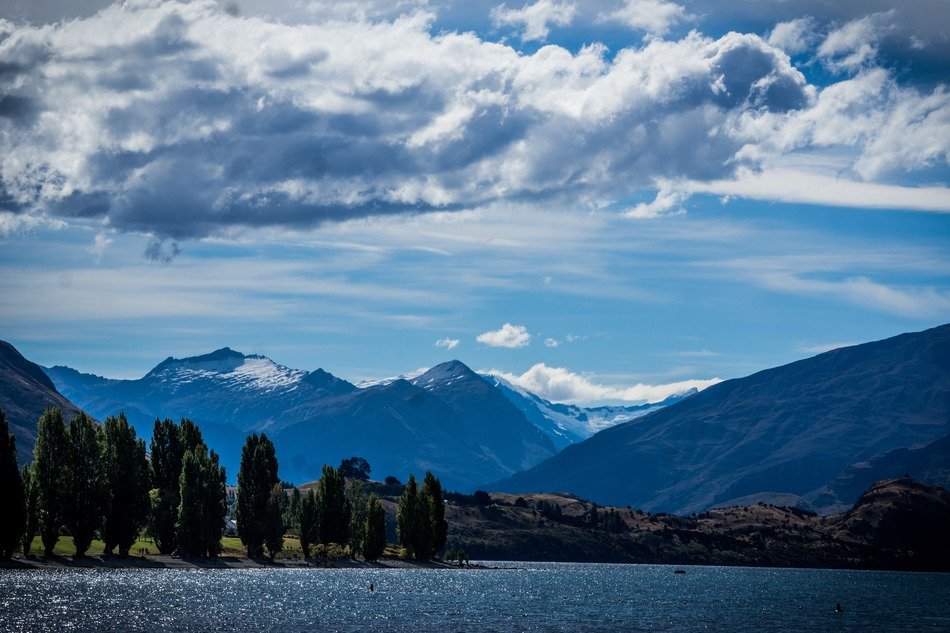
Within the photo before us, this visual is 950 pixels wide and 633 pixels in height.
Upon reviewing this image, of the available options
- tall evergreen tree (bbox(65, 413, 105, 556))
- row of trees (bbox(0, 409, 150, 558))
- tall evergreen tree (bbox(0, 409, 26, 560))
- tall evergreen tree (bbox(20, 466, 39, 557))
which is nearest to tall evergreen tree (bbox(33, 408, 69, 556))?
row of trees (bbox(0, 409, 150, 558))

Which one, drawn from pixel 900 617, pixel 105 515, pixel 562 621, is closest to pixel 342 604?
pixel 562 621

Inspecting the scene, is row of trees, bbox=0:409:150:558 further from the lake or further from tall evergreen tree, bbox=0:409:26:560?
the lake

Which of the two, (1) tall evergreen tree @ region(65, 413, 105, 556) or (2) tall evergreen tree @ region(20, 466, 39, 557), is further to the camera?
(1) tall evergreen tree @ region(65, 413, 105, 556)

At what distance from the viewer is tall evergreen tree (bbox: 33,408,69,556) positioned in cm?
18712

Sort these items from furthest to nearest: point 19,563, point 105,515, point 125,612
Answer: point 105,515, point 19,563, point 125,612

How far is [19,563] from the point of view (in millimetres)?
176750

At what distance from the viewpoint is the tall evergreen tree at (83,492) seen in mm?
190375

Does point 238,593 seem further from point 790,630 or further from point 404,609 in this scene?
point 790,630

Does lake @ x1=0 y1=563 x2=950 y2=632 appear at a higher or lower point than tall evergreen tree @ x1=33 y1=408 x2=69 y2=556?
lower

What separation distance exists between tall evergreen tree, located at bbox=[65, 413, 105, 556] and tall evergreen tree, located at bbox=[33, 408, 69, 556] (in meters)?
1.09

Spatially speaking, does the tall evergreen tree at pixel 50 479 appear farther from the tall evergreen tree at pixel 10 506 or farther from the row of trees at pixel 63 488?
the tall evergreen tree at pixel 10 506

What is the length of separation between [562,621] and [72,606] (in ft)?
213

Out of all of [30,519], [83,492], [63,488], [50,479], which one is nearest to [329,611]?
[30,519]

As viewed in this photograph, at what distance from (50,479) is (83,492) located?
237 inches
